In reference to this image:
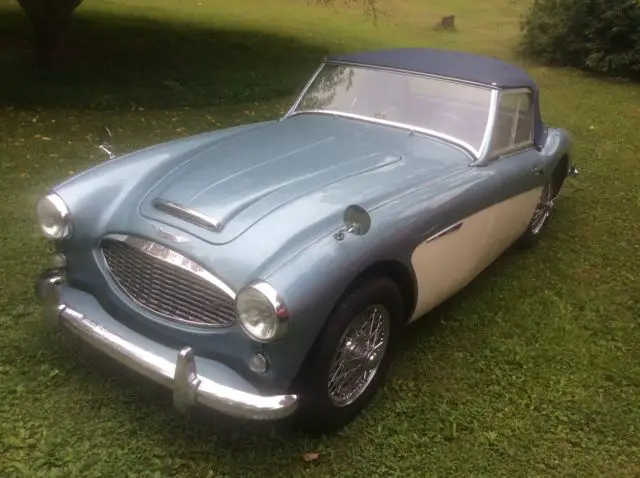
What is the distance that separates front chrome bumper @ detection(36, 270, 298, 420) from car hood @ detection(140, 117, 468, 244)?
549mm

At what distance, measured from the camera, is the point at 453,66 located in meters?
4.55

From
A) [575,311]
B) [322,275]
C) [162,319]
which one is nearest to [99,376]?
[162,319]

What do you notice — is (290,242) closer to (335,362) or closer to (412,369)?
(335,362)

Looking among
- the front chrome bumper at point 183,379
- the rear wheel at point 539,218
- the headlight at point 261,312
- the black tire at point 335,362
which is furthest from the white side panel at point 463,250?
the front chrome bumper at point 183,379

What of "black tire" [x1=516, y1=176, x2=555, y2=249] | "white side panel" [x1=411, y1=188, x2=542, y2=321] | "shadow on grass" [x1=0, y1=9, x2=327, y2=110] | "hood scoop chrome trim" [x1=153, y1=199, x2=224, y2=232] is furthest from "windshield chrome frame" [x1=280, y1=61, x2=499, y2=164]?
"shadow on grass" [x1=0, y1=9, x2=327, y2=110]

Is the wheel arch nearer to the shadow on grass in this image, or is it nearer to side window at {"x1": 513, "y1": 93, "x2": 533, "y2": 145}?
→ side window at {"x1": 513, "y1": 93, "x2": 533, "y2": 145}

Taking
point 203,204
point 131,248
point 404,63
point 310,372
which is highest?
point 404,63

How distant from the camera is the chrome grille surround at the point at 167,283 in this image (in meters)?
2.84

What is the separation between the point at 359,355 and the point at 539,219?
2.85 m

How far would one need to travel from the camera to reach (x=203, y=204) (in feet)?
10.3

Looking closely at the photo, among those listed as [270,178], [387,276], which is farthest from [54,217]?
[387,276]

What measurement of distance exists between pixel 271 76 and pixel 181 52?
6.07ft

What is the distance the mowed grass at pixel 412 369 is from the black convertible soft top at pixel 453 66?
1.31 metres

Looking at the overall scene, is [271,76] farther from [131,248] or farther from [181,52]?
[131,248]
